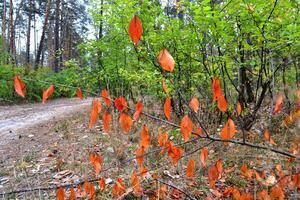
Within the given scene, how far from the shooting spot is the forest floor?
2.96 m

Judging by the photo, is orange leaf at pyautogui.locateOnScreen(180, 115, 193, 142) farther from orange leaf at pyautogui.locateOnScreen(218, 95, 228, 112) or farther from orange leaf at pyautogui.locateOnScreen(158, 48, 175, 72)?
orange leaf at pyautogui.locateOnScreen(158, 48, 175, 72)

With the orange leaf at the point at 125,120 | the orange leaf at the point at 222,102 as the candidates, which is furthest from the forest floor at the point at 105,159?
the orange leaf at the point at 222,102

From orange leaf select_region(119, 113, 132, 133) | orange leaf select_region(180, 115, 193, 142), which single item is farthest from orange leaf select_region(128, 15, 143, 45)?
orange leaf select_region(119, 113, 132, 133)

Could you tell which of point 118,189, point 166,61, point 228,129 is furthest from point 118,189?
point 166,61

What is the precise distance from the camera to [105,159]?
3.71m

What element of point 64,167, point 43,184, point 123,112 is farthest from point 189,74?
point 123,112

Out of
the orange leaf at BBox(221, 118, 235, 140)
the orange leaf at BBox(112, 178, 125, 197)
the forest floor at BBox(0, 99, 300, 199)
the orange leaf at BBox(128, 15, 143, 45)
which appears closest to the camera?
the orange leaf at BBox(128, 15, 143, 45)

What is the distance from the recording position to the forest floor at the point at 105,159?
296 centimetres

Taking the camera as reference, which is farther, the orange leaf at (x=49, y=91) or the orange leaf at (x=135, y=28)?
the orange leaf at (x=49, y=91)

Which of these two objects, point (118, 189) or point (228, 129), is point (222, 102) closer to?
point (228, 129)

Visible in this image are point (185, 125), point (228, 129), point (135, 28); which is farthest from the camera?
point (228, 129)

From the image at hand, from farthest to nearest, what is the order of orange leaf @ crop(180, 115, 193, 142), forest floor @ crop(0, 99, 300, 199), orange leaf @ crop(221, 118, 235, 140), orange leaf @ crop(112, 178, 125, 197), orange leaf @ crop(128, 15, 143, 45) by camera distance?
1. forest floor @ crop(0, 99, 300, 199)
2. orange leaf @ crop(112, 178, 125, 197)
3. orange leaf @ crop(221, 118, 235, 140)
4. orange leaf @ crop(180, 115, 193, 142)
5. orange leaf @ crop(128, 15, 143, 45)

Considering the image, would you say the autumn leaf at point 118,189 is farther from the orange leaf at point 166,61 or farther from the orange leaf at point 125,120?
the orange leaf at point 166,61

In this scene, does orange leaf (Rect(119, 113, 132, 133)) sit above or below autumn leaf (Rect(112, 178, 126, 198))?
above
